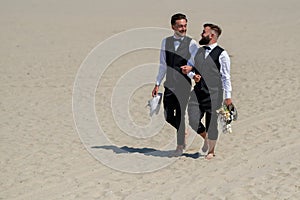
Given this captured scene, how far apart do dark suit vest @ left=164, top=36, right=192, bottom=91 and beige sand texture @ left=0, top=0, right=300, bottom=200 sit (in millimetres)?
1086

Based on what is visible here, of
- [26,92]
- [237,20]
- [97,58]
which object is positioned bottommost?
[26,92]

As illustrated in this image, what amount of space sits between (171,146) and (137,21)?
61.3 feet

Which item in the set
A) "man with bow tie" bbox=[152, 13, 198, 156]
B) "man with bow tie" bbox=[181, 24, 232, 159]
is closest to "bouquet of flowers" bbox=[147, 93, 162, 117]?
"man with bow tie" bbox=[152, 13, 198, 156]

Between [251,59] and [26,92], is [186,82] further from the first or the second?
[251,59]

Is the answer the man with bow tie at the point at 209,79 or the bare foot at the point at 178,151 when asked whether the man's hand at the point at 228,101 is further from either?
the bare foot at the point at 178,151

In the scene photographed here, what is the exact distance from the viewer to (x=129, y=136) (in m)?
8.48

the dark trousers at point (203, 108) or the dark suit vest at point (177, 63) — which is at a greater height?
the dark suit vest at point (177, 63)

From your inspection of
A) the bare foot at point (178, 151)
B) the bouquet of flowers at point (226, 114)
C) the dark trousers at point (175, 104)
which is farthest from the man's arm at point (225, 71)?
the bare foot at point (178, 151)

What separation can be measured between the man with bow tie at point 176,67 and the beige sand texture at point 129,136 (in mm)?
727

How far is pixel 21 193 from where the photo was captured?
20.1 ft

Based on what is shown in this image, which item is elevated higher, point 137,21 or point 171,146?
point 137,21

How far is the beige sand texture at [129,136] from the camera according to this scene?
6164 millimetres

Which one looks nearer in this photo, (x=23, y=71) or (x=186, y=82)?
(x=186, y=82)

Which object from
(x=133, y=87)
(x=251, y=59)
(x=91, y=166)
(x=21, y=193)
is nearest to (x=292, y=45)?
(x=251, y=59)
